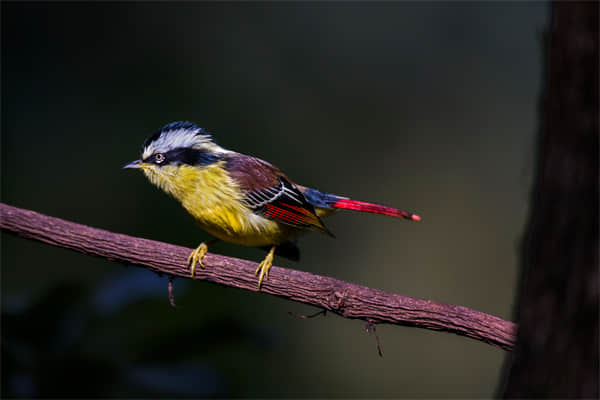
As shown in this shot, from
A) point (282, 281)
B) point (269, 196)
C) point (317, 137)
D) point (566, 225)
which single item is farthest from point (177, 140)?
point (317, 137)

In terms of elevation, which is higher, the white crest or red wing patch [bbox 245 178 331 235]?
the white crest

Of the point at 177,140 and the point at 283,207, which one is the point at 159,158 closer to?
the point at 177,140

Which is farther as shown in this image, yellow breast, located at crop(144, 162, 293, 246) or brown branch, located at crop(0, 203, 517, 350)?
yellow breast, located at crop(144, 162, 293, 246)

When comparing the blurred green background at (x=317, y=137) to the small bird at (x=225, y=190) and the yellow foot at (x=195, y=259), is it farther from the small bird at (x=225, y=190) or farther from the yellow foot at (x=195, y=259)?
the yellow foot at (x=195, y=259)

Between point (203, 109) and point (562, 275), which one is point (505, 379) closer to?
point (562, 275)

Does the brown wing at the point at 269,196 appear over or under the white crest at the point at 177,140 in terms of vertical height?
under

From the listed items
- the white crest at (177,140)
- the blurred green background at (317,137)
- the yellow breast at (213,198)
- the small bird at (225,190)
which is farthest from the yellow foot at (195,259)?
the blurred green background at (317,137)

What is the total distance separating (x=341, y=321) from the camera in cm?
563

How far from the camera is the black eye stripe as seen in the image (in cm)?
255

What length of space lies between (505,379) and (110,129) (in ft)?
15.1

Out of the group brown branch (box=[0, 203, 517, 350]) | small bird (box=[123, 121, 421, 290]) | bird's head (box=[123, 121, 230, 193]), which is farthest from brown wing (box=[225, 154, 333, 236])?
brown branch (box=[0, 203, 517, 350])

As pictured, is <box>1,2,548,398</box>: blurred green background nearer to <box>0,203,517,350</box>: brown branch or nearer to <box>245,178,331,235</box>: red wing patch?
<box>245,178,331,235</box>: red wing patch

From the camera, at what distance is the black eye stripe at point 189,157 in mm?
2549

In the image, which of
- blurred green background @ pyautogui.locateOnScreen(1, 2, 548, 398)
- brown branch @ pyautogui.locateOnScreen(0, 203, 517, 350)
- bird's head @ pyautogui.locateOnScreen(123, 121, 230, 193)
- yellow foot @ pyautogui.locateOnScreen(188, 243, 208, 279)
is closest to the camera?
brown branch @ pyautogui.locateOnScreen(0, 203, 517, 350)
